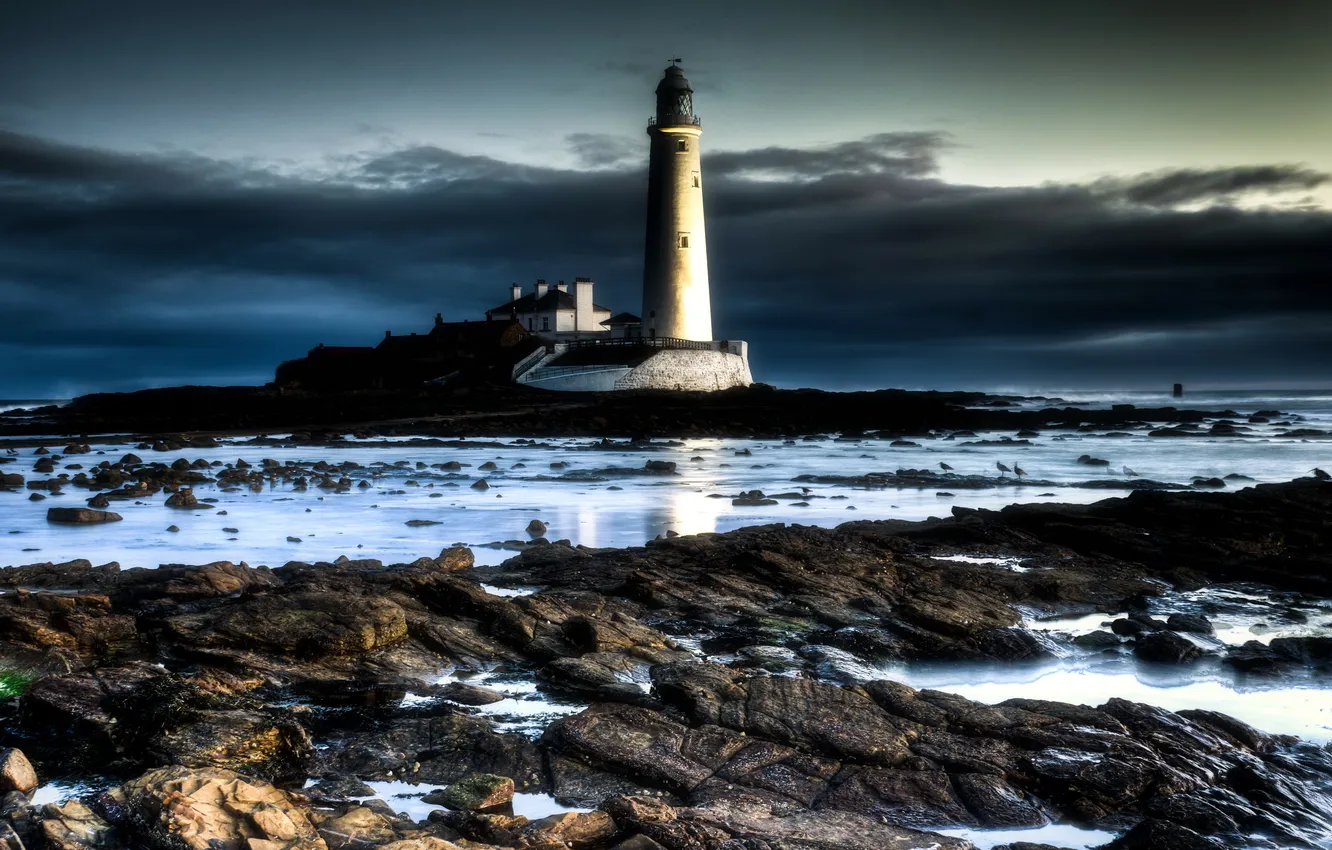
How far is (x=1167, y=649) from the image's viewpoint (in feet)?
23.3

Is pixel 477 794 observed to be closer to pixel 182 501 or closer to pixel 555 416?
pixel 182 501

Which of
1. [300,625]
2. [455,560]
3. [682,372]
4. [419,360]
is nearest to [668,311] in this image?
[682,372]

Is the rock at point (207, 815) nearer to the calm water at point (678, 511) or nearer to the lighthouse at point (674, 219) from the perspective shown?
the calm water at point (678, 511)

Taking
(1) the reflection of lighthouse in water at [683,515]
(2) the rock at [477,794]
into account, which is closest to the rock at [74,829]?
(2) the rock at [477,794]

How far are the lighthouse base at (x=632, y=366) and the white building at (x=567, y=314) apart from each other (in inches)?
270

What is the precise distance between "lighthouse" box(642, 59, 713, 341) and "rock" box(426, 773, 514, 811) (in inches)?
1657

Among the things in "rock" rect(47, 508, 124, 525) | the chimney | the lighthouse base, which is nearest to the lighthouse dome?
the lighthouse base

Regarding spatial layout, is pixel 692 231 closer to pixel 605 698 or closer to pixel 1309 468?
pixel 1309 468

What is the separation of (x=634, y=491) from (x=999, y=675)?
12.7 m

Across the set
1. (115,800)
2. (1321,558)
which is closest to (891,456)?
(1321,558)

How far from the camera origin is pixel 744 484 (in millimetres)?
20688

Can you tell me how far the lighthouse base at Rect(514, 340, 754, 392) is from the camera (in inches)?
1845

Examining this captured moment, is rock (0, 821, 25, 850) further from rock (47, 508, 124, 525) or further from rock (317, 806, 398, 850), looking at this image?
rock (47, 508, 124, 525)

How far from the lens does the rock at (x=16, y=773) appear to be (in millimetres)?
4355
